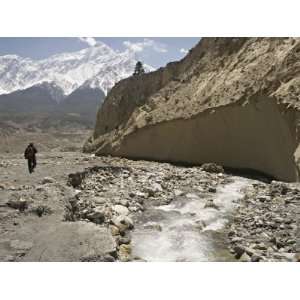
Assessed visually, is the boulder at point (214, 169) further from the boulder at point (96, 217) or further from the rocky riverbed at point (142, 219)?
the boulder at point (96, 217)

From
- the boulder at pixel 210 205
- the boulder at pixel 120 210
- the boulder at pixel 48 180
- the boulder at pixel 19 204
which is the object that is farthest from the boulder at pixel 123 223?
the boulder at pixel 48 180

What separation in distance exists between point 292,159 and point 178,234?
6.70 m

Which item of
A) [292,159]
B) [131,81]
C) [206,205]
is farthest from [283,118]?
[131,81]

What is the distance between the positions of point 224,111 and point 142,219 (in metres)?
11.1

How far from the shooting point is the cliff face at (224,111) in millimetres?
16547

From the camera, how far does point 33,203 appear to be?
10.1m

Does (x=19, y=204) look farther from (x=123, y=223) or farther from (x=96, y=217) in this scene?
(x=123, y=223)

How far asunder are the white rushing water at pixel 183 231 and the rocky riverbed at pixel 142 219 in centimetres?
2

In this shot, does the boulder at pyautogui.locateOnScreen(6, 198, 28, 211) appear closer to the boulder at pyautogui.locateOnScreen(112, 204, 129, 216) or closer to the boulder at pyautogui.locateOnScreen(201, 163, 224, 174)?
the boulder at pyautogui.locateOnScreen(112, 204, 129, 216)

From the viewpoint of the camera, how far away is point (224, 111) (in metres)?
20.8

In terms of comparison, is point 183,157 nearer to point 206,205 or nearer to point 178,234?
point 206,205

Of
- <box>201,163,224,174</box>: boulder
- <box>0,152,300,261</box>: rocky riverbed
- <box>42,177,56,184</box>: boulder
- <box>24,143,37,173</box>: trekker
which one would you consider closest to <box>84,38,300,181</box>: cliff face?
<box>201,163,224,174</box>: boulder

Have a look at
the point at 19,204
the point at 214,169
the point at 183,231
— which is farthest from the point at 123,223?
the point at 214,169

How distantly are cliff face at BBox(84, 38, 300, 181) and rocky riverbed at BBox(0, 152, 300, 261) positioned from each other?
245 cm
